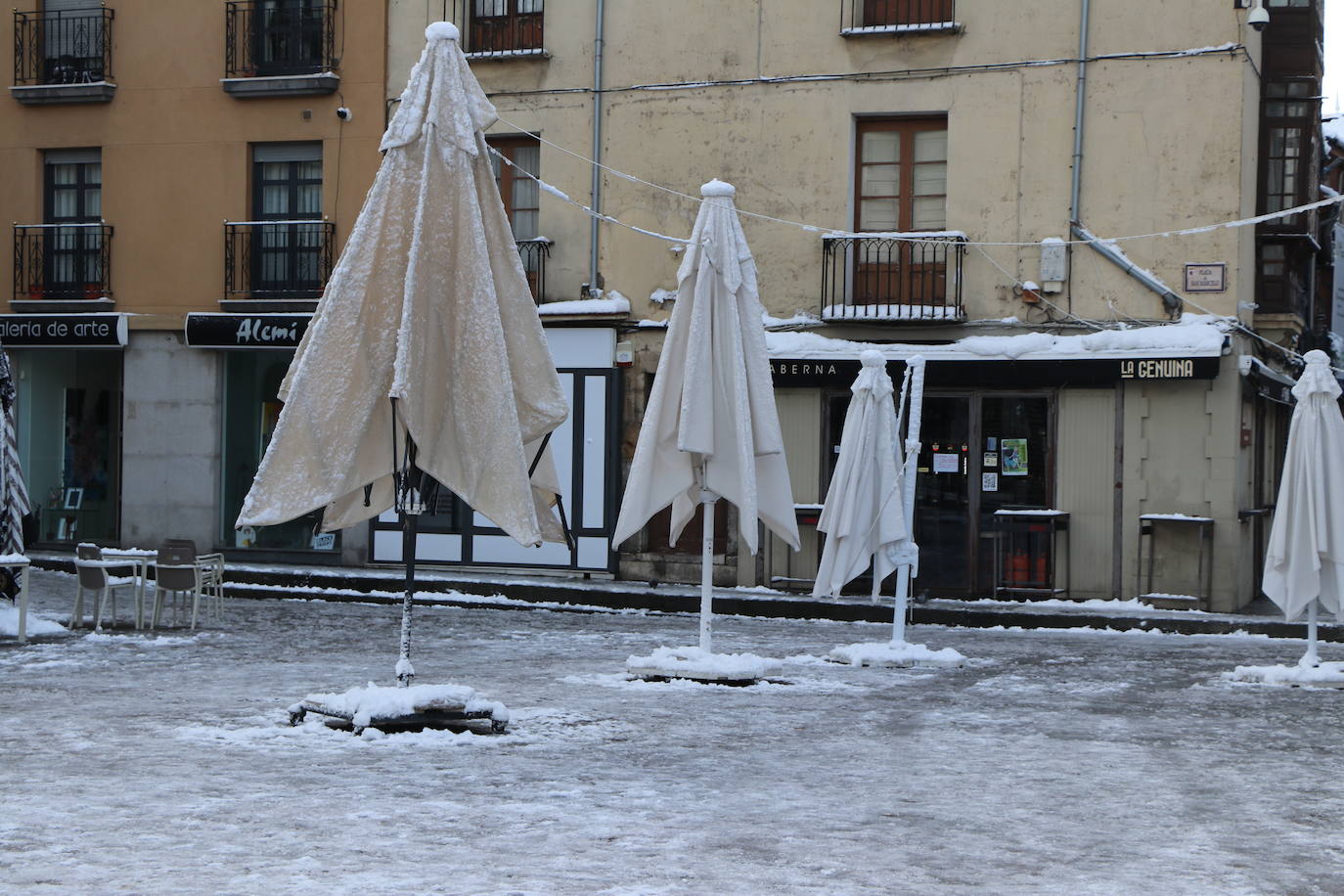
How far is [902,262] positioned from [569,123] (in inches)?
197

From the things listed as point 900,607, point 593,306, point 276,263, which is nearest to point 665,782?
point 900,607

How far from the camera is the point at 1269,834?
713 centimetres

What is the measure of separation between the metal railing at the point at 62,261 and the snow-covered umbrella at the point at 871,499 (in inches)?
566

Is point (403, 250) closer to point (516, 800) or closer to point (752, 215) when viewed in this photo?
point (516, 800)

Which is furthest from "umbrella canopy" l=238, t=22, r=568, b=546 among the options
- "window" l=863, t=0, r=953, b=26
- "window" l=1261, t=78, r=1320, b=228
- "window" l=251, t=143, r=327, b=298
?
"window" l=1261, t=78, r=1320, b=228

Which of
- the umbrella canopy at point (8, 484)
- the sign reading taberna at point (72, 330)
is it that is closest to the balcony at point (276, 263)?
the sign reading taberna at point (72, 330)

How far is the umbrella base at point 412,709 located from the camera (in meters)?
9.14

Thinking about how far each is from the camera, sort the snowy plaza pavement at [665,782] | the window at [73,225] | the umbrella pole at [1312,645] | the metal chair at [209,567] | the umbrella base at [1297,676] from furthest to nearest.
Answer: the window at [73,225], the metal chair at [209,567], the umbrella pole at [1312,645], the umbrella base at [1297,676], the snowy plaza pavement at [665,782]

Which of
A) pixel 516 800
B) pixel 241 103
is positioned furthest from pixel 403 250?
pixel 241 103

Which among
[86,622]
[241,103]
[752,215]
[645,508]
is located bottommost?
[86,622]

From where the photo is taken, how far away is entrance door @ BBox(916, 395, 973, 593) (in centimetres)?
2050

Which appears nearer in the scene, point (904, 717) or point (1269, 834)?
point (1269, 834)

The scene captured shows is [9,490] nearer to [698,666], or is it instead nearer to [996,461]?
[698,666]

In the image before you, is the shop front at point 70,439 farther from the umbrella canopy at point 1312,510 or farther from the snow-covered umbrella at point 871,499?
the umbrella canopy at point 1312,510
